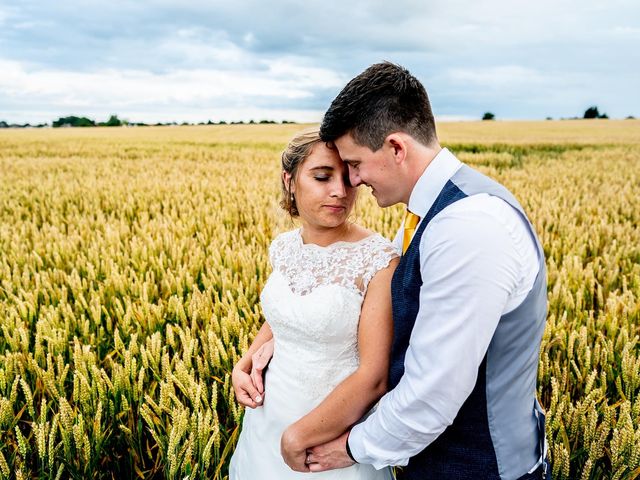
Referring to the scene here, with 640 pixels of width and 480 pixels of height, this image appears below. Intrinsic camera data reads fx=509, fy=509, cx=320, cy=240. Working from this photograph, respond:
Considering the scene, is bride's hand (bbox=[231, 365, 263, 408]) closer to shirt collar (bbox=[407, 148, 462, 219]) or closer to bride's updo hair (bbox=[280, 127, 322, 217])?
bride's updo hair (bbox=[280, 127, 322, 217])

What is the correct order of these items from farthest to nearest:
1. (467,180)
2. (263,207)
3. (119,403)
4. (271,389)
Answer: (263,207), (119,403), (271,389), (467,180)

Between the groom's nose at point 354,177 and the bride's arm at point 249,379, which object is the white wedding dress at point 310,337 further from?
the groom's nose at point 354,177

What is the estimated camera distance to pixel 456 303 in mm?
1068

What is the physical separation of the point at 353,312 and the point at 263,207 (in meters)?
4.55

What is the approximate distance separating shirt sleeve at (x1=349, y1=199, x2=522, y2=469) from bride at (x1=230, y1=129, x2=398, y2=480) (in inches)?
10.1

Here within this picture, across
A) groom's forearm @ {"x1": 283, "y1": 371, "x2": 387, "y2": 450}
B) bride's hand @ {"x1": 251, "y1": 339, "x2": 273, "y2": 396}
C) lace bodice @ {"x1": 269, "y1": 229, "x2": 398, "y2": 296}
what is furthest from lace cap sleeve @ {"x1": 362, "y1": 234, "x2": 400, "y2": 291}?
bride's hand @ {"x1": 251, "y1": 339, "x2": 273, "y2": 396}

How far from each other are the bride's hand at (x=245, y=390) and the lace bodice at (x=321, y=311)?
4.0 inches

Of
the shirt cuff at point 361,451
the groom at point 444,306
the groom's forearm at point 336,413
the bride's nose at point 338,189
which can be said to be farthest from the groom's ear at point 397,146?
the shirt cuff at point 361,451

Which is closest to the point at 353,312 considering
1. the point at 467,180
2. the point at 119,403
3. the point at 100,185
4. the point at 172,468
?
the point at 467,180

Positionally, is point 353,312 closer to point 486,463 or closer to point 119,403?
point 486,463

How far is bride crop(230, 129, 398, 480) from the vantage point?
4.64 feet

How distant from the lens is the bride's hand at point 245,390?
67.4 inches

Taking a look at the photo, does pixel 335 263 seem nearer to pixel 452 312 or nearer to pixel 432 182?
pixel 432 182

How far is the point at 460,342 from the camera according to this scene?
1.08 m
